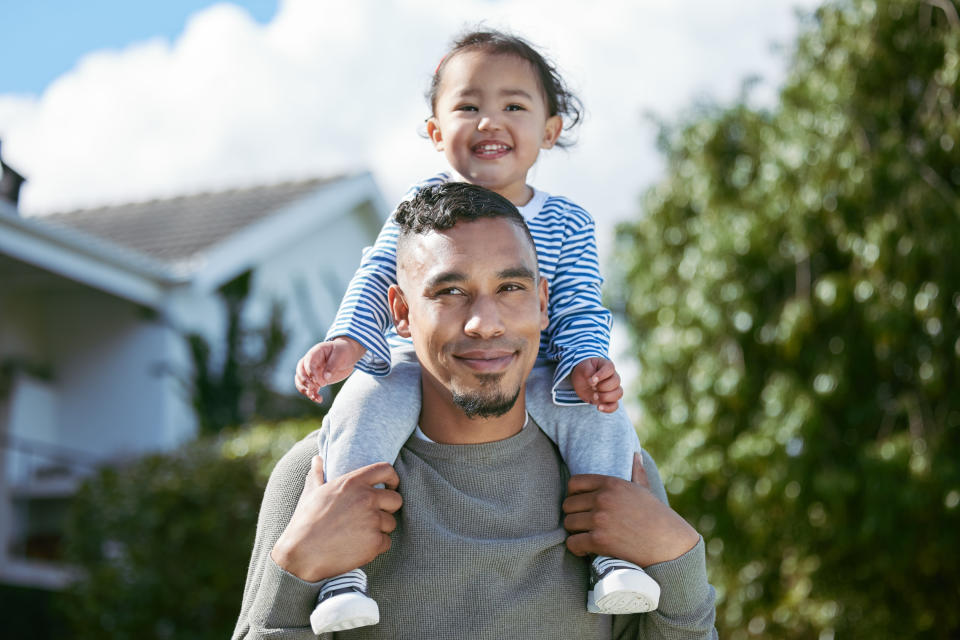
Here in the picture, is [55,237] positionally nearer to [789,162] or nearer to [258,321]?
[258,321]

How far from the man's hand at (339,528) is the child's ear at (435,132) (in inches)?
42.2

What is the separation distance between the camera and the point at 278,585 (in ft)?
6.88

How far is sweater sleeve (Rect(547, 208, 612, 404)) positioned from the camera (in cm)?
243

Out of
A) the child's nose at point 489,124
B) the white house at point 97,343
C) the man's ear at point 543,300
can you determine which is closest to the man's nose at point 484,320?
the man's ear at point 543,300

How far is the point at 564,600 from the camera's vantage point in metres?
2.21

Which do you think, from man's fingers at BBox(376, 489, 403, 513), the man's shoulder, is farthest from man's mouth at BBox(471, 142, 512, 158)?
man's fingers at BBox(376, 489, 403, 513)

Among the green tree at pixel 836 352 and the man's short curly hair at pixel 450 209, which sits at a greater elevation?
the green tree at pixel 836 352

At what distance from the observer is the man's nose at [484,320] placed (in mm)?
2127

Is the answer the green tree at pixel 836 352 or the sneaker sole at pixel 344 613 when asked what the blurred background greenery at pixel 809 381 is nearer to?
the green tree at pixel 836 352

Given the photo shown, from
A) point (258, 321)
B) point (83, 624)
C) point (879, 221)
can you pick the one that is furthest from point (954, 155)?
point (258, 321)

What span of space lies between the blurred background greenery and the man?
4.75 meters

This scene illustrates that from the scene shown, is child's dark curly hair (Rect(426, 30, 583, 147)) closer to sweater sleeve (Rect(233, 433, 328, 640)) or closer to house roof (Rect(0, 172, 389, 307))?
sweater sleeve (Rect(233, 433, 328, 640))

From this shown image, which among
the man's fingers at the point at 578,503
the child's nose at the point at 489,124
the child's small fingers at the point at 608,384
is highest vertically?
the child's nose at the point at 489,124

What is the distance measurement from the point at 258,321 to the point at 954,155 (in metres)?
8.40
